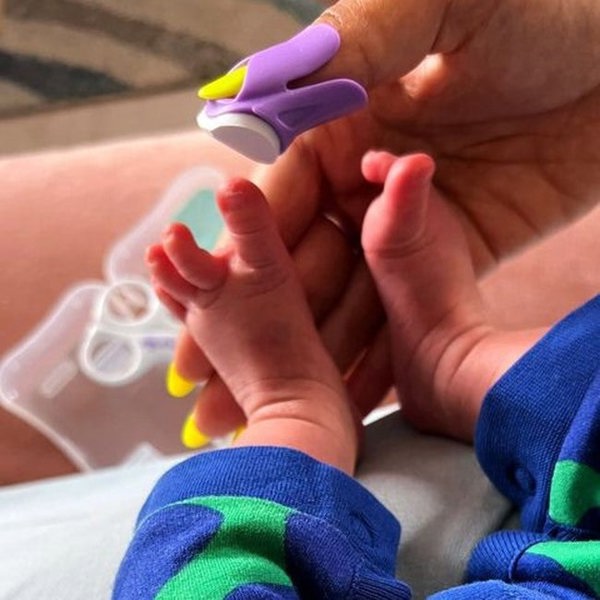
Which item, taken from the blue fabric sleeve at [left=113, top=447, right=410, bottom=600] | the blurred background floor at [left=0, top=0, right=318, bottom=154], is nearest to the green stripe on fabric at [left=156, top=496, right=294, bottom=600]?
the blue fabric sleeve at [left=113, top=447, right=410, bottom=600]

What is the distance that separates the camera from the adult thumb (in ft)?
1.53

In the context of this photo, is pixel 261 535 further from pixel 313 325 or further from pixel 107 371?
pixel 107 371

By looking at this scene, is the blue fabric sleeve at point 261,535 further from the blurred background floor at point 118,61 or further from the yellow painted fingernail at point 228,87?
the blurred background floor at point 118,61

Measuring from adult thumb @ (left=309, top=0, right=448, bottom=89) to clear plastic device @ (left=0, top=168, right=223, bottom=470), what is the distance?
1.30ft

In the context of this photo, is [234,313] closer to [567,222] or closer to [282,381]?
[282,381]

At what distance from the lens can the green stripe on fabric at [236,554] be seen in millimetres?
439

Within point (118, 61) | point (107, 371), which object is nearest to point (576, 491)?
point (107, 371)

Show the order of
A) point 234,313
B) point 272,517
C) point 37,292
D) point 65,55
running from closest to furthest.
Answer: point 272,517
point 234,313
point 37,292
point 65,55

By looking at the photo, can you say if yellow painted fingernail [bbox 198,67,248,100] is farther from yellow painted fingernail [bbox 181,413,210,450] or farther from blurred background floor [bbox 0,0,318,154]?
blurred background floor [bbox 0,0,318,154]

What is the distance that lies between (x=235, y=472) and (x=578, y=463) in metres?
0.16

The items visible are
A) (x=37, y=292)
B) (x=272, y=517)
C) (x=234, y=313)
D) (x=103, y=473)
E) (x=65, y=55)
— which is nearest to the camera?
(x=272, y=517)

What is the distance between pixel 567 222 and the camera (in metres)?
0.67

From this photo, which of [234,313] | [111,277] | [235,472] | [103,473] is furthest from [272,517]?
[111,277]

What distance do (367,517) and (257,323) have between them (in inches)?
5.0
